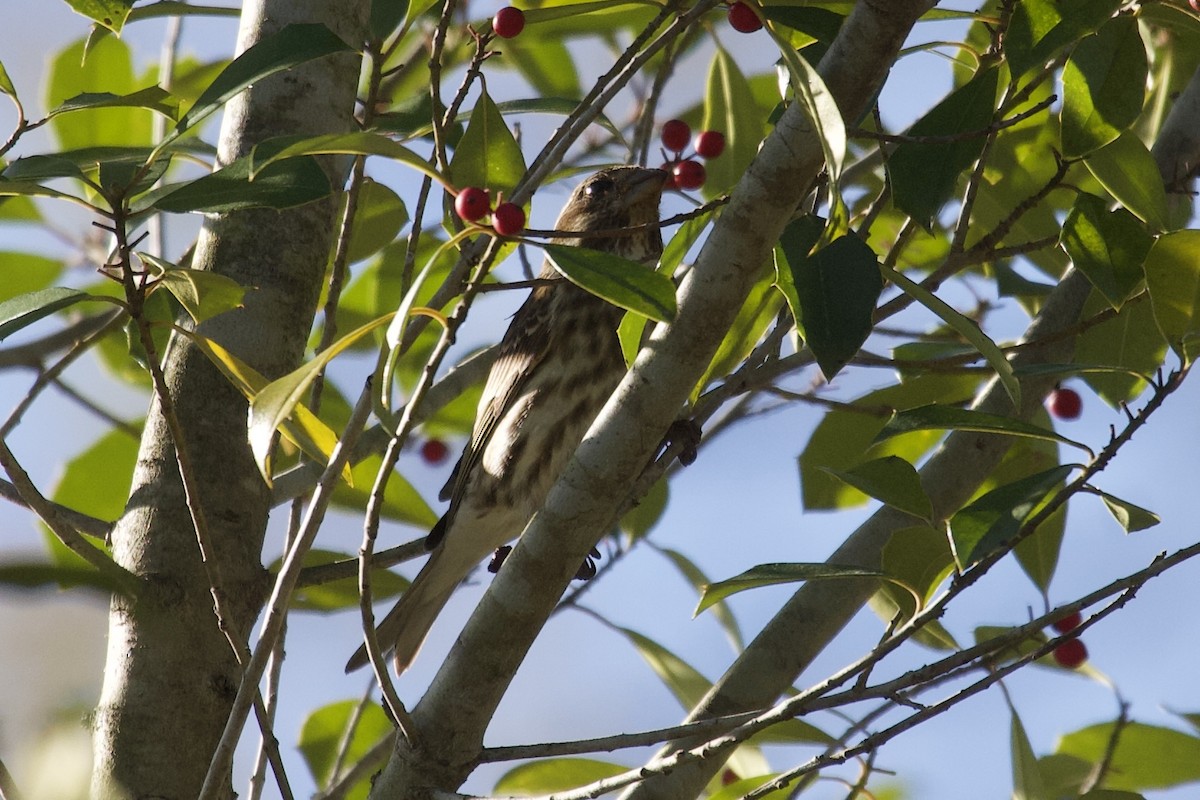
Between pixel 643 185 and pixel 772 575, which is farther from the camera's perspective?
pixel 643 185

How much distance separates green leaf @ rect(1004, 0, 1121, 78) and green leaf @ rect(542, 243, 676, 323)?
68 centimetres

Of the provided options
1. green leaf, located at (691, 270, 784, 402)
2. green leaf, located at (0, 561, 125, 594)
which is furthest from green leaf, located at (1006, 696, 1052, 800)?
green leaf, located at (0, 561, 125, 594)

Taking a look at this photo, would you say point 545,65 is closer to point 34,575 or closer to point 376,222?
point 376,222

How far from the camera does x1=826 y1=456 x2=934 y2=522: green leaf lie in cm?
234

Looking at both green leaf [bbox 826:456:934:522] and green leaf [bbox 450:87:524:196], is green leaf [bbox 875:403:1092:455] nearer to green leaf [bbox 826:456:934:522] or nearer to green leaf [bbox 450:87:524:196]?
green leaf [bbox 826:456:934:522]

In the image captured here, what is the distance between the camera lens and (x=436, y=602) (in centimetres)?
416

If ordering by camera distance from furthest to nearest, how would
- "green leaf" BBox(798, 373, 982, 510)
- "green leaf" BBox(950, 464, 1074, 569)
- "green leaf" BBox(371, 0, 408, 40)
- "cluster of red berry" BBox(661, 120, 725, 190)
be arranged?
"cluster of red berry" BBox(661, 120, 725, 190) → "green leaf" BBox(798, 373, 982, 510) → "green leaf" BBox(371, 0, 408, 40) → "green leaf" BBox(950, 464, 1074, 569)

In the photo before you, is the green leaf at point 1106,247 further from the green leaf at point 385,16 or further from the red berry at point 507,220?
the green leaf at point 385,16

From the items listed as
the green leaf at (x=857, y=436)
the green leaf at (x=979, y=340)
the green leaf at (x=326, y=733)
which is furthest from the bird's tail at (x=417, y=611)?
the green leaf at (x=979, y=340)

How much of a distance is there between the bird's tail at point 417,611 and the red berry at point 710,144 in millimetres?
1406

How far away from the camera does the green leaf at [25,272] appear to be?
4.07 meters

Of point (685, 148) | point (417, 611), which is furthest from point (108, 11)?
point (417, 611)

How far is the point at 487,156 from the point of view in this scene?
2738 mm

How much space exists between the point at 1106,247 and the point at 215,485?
177 cm
